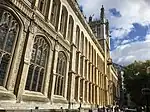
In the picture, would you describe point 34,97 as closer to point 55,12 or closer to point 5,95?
point 5,95

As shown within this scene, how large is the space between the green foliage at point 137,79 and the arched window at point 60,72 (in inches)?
863

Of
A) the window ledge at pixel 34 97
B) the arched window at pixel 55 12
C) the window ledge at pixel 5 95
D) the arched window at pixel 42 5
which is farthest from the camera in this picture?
the arched window at pixel 55 12

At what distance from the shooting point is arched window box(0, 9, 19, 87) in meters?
9.02

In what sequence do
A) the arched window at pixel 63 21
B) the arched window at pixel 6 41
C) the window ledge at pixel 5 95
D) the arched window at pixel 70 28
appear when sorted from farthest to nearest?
1. the arched window at pixel 70 28
2. the arched window at pixel 63 21
3. the arched window at pixel 6 41
4. the window ledge at pixel 5 95

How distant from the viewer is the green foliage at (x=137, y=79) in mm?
32797

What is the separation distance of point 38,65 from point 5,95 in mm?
3870

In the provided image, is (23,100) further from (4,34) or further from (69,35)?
(69,35)

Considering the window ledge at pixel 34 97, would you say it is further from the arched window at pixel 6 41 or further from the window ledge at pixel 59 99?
the arched window at pixel 6 41

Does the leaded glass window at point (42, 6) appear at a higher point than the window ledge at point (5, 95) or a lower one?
higher

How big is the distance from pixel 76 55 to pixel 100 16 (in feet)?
86.5

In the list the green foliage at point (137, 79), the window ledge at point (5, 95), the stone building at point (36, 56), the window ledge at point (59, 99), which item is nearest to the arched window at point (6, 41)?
the stone building at point (36, 56)

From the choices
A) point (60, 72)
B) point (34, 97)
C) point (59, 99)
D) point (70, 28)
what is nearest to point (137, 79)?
point (70, 28)

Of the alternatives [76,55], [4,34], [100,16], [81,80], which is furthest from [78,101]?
[100,16]

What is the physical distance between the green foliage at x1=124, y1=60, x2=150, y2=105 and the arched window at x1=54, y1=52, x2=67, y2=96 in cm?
2191
